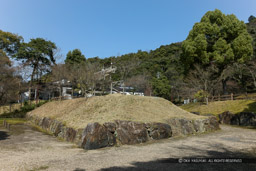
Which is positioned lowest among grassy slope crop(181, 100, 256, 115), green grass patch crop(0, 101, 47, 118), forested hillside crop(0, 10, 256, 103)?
green grass patch crop(0, 101, 47, 118)

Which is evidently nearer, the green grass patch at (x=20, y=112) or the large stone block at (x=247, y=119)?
the large stone block at (x=247, y=119)

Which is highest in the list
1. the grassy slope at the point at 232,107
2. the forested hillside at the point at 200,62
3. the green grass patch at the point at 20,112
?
the forested hillside at the point at 200,62

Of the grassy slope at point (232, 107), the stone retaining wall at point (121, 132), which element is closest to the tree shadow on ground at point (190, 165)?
the stone retaining wall at point (121, 132)

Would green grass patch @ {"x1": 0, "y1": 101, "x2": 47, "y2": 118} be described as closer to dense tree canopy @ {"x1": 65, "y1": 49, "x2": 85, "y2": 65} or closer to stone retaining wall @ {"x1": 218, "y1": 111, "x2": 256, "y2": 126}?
dense tree canopy @ {"x1": 65, "y1": 49, "x2": 85, "y2": 65}

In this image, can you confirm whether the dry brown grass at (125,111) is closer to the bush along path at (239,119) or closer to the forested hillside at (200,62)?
the bush along path at (239,119)

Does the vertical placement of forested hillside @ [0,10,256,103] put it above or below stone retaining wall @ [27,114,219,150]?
above

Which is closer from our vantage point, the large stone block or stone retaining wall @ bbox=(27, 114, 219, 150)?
stone retaining wall @ bbox=(27, 114, 219, 150)

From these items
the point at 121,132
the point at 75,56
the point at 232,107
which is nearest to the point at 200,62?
the point at 232,107

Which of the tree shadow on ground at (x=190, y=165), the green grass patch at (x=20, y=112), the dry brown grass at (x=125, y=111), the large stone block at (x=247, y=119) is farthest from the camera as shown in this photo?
the green grass patch at (x=20, y=112)

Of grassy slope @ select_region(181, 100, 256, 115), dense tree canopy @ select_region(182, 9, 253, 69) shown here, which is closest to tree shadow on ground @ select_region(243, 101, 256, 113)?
grassy slope @ select_region(181, 100, 256, 115)

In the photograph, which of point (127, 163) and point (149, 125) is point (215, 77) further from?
point (127, 163)

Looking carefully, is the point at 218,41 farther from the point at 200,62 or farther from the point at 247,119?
the point at 247,119

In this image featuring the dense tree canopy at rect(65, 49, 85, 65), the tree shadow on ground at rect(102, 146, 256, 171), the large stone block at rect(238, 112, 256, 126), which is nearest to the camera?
the tree shadow on ground at rect(102, 146, 256, 171)

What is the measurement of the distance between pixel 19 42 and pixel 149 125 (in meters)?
35.2
